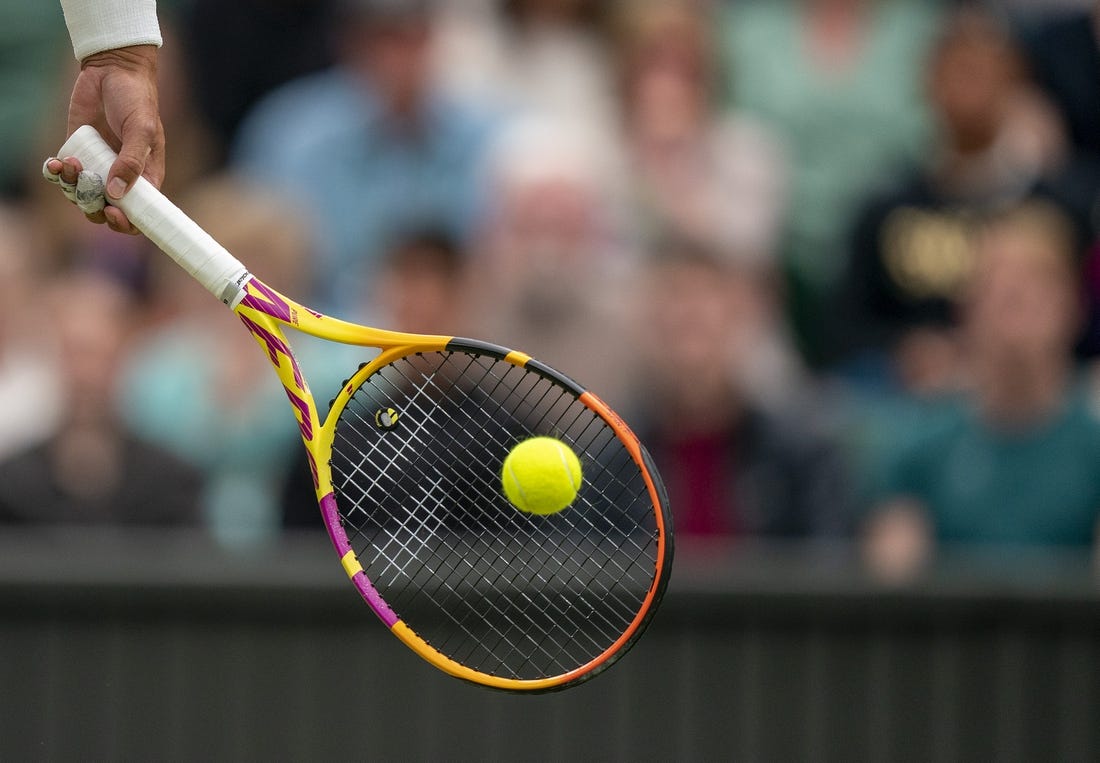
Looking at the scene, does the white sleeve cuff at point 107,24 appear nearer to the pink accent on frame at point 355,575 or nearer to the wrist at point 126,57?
the wrist at point 126,57

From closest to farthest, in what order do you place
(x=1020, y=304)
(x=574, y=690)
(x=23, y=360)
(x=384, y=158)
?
1. (x=574, y=690)
2. (x=1020, y=304)
3. (x=23, y=360)
4. (x=384, y=158)

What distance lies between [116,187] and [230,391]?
120 inches

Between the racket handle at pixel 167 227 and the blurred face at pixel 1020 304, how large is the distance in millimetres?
3228

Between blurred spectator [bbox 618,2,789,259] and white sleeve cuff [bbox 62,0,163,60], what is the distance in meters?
3.85

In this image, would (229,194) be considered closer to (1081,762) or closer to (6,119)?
(6,119)

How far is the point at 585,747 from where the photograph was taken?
5840 mm

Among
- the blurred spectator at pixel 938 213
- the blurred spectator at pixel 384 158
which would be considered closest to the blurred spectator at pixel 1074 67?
the blurred spectator at pixel 938 213

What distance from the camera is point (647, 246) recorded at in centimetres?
737

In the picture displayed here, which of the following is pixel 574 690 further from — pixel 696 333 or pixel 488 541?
pixel 696 333

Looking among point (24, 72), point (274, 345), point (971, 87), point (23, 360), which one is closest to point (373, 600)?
point (274, 345)

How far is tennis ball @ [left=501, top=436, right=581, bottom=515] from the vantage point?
12.2ft

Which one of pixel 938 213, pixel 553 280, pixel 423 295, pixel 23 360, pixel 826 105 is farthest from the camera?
pixel 826 105

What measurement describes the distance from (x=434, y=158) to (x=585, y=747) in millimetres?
2775

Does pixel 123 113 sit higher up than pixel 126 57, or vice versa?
pixel 126 57
